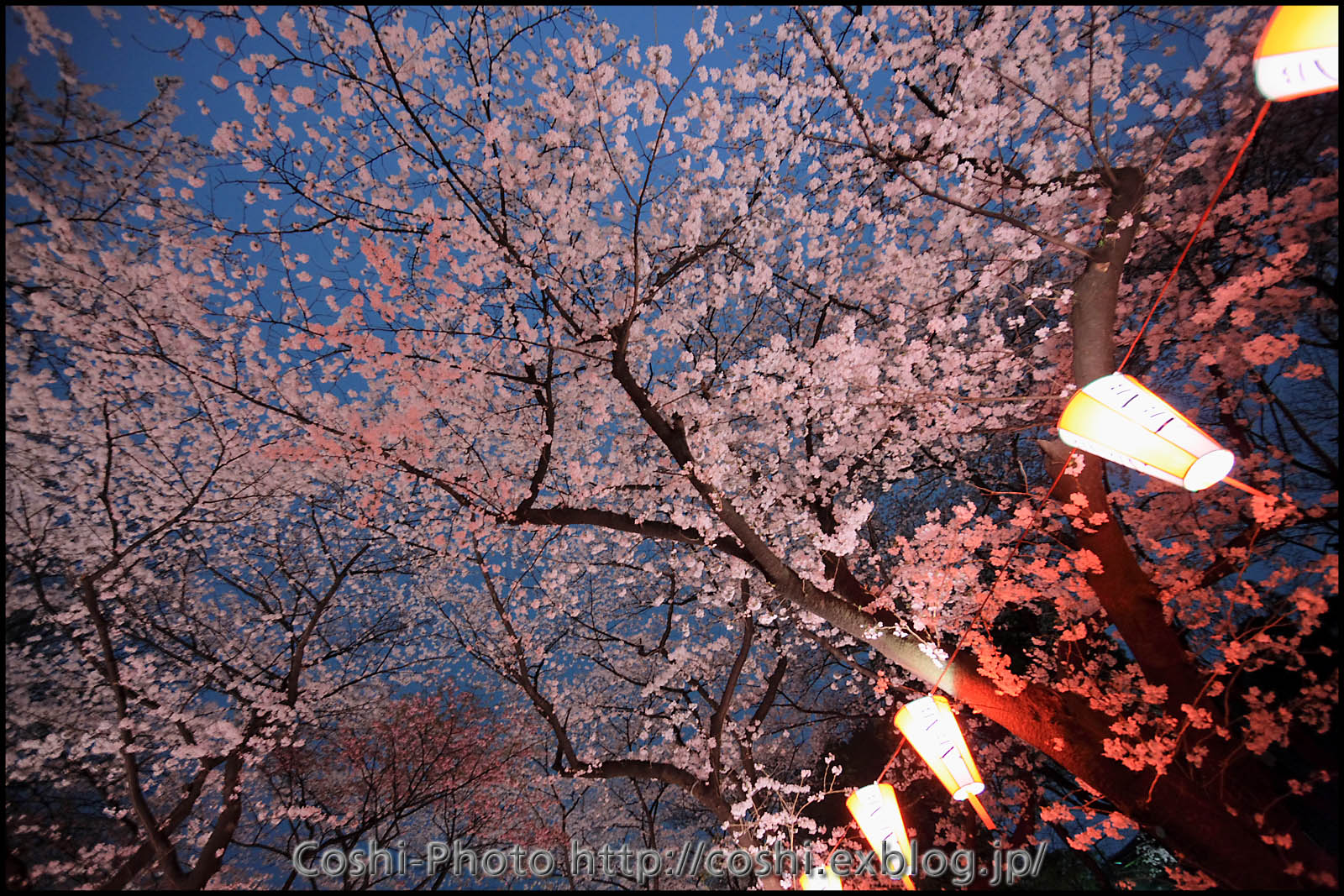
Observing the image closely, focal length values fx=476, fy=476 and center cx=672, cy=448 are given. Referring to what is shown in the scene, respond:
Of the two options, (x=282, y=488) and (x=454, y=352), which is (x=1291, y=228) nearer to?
(x=454, y=352)

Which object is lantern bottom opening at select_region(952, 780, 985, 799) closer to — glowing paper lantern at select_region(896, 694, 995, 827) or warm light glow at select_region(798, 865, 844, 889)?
glowing paper lantern at select_region(896, 694, 995, 827)

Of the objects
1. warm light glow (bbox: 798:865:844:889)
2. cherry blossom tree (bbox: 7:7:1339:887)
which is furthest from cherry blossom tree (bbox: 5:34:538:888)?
warm light glow (bbox: 798:865:844:889)

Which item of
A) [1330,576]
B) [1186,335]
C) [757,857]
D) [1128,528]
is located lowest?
[757,857]

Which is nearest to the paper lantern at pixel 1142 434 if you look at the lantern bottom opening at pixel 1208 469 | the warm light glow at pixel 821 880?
the lantern bottom opening at pixel 1208 469

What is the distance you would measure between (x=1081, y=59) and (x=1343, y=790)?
7.62 meters

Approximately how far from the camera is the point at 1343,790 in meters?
3.64

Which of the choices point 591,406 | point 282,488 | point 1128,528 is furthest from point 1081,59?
point 282,488

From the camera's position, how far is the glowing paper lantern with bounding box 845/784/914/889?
17.0ft

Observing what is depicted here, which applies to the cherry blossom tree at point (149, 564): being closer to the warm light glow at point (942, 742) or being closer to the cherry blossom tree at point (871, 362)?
the cherry blossom tree at point (871, 362)

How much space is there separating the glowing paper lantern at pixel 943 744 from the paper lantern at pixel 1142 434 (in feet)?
9.57

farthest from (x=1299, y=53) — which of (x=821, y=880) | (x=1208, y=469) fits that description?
(x=821, y=880)

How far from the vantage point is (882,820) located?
522cm

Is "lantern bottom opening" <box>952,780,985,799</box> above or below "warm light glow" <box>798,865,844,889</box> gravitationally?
above

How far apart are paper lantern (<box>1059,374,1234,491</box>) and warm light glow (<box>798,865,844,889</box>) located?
6096mm
